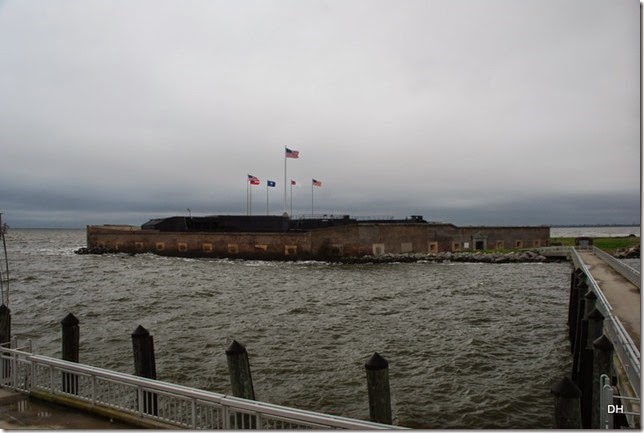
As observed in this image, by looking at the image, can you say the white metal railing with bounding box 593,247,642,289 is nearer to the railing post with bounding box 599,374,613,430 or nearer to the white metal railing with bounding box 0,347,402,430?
the railing post with bounding box 599,374,613,430

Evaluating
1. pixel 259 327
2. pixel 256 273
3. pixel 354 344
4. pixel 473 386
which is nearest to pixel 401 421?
pixel 473 386

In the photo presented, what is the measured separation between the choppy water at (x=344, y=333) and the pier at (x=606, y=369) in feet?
A: 5.20

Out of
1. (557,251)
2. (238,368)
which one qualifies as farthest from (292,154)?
(238,368)

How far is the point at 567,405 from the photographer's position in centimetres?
564

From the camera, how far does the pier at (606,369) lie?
5711mm

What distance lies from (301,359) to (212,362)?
99.6 inches

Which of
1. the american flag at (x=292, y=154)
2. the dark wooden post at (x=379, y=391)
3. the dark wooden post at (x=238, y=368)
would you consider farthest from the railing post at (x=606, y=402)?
the american flag at (x=292, y=154)

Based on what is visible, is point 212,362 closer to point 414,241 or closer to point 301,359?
point 301,359

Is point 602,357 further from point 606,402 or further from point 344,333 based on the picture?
point 344,333

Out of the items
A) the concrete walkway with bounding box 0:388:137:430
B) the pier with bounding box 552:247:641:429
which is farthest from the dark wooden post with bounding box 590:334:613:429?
the concrete walkway with bounding box 0:388:137:430

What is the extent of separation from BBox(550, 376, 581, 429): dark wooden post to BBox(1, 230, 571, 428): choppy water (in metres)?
4.55

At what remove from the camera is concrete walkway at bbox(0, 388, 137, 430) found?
22.1 ft

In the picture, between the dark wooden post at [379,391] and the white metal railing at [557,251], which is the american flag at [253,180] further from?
the dark wooden post at [379,391]

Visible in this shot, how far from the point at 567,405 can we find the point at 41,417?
716cm
